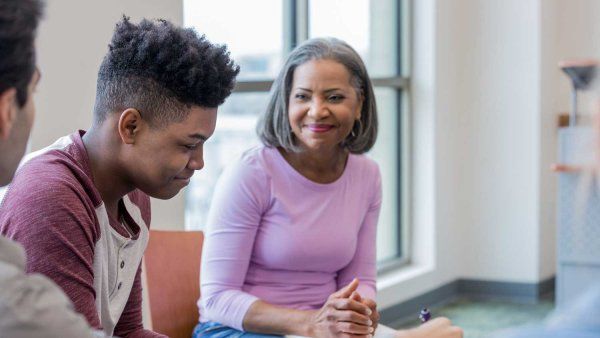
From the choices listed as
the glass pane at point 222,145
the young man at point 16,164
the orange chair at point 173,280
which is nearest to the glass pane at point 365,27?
the glass pane at point 222,145

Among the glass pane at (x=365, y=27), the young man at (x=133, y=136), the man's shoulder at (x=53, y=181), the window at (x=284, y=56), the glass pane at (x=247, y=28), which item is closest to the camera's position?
the man's shoulder at (x=53, y=181)

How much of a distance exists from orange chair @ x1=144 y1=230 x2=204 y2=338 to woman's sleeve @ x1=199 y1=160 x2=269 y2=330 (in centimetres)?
6

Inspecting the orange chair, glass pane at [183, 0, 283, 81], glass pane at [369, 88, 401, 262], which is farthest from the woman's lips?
glass pane at [369, 88, 401, 262]

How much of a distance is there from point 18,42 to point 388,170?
4180 mm

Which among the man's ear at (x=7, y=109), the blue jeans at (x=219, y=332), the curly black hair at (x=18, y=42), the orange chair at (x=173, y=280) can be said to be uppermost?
the curly black hair at (x=18, y=42)

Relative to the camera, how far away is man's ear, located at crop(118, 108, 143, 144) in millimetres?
1612

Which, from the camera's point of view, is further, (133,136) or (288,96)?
(288,96)

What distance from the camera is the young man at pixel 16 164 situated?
0.94m

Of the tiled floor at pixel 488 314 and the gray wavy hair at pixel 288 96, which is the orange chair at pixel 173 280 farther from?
the tiled floor at pixel 488 314

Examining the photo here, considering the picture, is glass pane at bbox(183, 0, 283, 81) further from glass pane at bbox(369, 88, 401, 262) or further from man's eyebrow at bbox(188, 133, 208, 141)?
man's eyebrow at bbox(188, 133, 208, 141)

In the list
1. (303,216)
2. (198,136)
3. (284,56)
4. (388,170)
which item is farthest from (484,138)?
(198,136)

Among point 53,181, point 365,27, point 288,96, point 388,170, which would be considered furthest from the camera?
point 388,170

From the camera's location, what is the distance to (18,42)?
3.36 ft

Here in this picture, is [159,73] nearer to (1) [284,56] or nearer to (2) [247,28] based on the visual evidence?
(2) [247,28]
